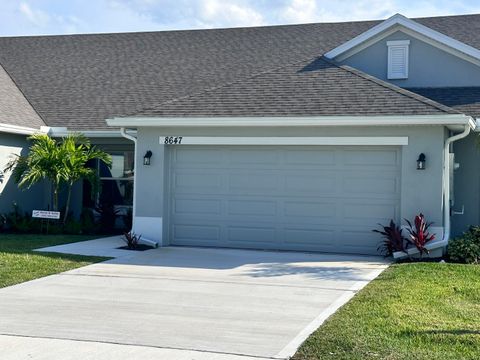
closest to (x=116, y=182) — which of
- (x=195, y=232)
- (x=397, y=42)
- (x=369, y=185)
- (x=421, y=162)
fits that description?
(x=195, y=232)

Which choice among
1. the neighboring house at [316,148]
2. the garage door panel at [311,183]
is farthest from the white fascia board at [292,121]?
the garage door panel at [311,183]

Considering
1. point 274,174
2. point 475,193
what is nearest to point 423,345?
point 274,174

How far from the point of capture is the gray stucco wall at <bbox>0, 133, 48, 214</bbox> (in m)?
17.5

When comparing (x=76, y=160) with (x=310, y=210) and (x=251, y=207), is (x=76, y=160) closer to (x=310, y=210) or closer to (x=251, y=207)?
(x=251, y=207)

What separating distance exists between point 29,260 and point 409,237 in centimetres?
699

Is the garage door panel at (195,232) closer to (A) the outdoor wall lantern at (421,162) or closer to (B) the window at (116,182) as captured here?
(B) the window at (116,182)

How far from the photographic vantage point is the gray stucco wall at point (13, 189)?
1745 cm

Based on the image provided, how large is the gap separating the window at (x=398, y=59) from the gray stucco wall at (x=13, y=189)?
964 centimetres

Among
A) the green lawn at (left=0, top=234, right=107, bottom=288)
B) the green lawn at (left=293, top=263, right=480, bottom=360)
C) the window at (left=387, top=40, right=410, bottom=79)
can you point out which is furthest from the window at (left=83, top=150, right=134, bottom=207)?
the green lawn at (left=293, top=263, right=480, bottom=360)

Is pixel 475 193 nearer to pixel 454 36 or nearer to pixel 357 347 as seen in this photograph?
pixel 454 36

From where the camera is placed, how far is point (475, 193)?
50.6 feet

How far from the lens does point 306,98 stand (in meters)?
14.4

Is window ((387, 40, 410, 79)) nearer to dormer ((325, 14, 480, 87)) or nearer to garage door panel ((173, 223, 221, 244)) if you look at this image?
dormer ((325, 14, 480, 87))

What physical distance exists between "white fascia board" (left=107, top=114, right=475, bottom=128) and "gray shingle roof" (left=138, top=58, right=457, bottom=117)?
166mm
